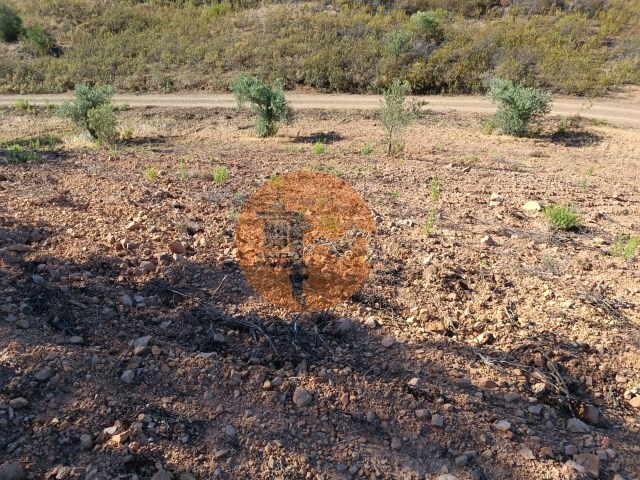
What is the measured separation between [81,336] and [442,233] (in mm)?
3479

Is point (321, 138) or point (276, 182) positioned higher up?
point (276, 182)

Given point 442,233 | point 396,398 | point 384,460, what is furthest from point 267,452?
point 442,233

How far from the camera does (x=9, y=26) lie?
2208cm

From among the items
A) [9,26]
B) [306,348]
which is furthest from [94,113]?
[9,26]

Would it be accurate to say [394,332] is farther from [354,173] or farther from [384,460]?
[354,173]

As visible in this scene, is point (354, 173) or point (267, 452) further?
point (354, 173)

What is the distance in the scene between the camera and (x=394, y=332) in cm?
334

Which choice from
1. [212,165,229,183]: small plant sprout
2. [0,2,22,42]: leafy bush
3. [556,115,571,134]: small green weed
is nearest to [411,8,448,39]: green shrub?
[556,115,571,134]: small green weed

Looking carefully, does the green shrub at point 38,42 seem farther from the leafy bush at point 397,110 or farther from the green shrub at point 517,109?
the green shrub at point 517,109

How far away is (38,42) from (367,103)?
653 inches

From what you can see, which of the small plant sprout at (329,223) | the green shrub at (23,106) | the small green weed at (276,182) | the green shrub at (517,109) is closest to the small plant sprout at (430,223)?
the small plant sprout at (329,223)

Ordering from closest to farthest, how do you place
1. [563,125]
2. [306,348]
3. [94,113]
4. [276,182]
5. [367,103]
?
[306,348]
[276,182]
[94,113]
[563,125]
[367,103]

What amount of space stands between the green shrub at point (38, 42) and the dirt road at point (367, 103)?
3.98m

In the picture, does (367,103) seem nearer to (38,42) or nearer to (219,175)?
(219,175)
